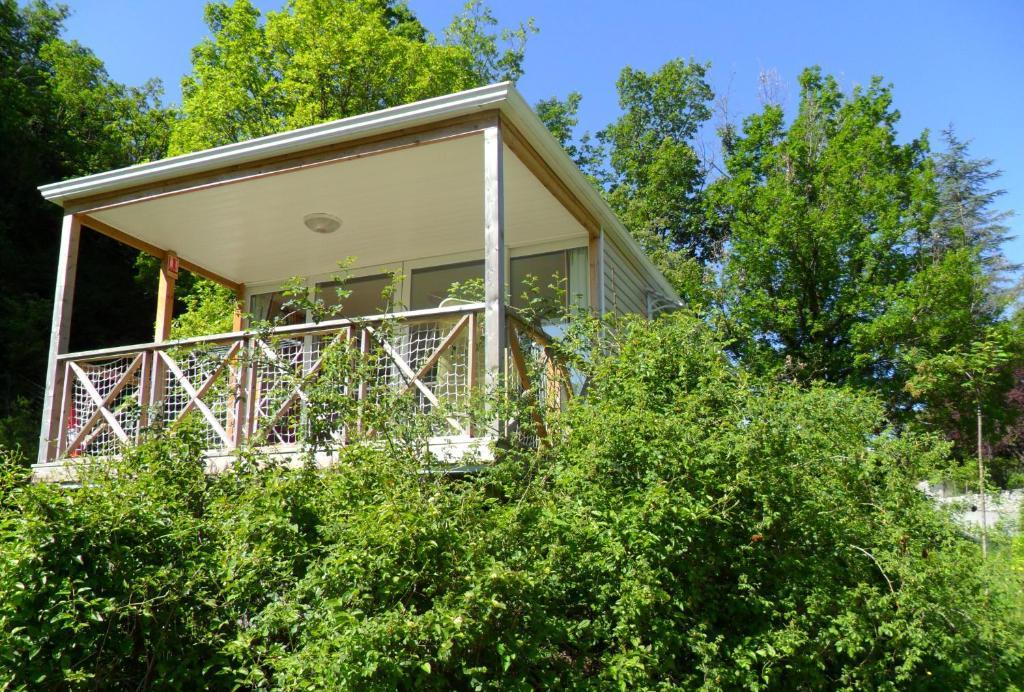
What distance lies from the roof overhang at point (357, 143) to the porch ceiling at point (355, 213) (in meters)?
0.16

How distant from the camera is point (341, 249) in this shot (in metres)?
9.14

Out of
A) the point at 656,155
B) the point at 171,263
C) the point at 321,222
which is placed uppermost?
the point at 656,155

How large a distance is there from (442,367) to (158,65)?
22381mm

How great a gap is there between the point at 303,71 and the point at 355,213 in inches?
391

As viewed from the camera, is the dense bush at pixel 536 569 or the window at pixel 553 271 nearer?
the dense bush at pixel 536 569

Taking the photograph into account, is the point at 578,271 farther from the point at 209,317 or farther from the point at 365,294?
the point at 209,317

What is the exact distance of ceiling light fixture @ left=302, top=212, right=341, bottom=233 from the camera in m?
8.00

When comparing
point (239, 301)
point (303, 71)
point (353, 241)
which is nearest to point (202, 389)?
point (353, 241)

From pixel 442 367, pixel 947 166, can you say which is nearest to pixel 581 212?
pixel 442 367

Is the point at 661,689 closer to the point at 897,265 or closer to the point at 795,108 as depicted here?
the point at 897,265

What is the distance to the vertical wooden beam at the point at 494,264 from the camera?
518cm

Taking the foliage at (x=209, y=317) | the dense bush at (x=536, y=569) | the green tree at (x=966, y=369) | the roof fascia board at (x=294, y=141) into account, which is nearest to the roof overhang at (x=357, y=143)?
the roof fascia board at (x=294, y=141)

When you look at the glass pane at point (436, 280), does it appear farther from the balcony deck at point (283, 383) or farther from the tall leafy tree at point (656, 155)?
the tall leafy tree at point (656, 155)

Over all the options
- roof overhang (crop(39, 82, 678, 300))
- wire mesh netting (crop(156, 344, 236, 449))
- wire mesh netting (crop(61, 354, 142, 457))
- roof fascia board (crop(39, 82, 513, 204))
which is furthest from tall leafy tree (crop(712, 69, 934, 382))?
wire mesh netting (crop(61, 354, 142, 457))
